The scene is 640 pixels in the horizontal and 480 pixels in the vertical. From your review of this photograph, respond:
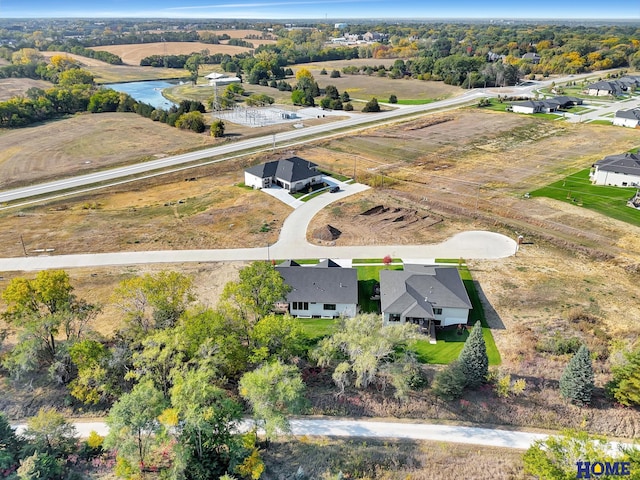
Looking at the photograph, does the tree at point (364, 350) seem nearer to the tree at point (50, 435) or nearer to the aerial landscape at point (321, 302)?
the aerial landscape at point (321, 302)

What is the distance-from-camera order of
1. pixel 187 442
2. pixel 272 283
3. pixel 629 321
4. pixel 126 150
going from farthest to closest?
pixel 126 150 → pixel 629 321 → pixel 272 283 → pixel 187 442

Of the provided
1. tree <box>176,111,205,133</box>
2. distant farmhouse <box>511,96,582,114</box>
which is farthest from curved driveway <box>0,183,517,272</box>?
distant farmhouse <box>511,96,582,114</box>

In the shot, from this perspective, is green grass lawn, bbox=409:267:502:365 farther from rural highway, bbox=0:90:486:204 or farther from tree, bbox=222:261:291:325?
rural highway, bbox=0:90:486:204

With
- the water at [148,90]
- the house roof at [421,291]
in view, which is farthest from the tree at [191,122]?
the house roof at [421,291]

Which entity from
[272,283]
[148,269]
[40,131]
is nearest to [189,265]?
[148,269]

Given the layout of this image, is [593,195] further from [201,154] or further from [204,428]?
[201,154]

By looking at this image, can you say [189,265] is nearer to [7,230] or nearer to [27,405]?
[27,405]
